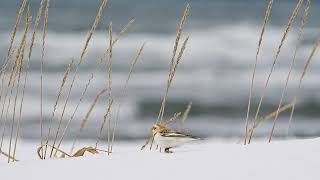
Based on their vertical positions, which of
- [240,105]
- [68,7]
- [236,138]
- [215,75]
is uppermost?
[68,7]

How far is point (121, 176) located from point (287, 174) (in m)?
0.54

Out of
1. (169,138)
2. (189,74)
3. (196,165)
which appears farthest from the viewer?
(189,74)

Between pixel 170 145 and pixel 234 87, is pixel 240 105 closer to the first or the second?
pixel 234 87

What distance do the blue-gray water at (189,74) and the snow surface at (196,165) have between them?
0.73 meters

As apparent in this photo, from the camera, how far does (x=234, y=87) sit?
905 centimetres

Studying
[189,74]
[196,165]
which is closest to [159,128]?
[196,165]

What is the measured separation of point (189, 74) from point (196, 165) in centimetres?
771

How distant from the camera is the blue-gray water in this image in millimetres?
6828

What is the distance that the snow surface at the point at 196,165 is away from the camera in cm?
213

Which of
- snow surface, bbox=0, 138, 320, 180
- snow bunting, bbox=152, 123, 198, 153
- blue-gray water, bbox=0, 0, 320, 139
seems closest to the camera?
snow surface, bbox=0, 138, 320, 180

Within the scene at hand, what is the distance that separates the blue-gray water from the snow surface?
732mm

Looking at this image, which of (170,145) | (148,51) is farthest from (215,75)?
(170,145)

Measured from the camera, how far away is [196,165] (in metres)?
2.28

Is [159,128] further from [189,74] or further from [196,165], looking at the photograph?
[189,74]
